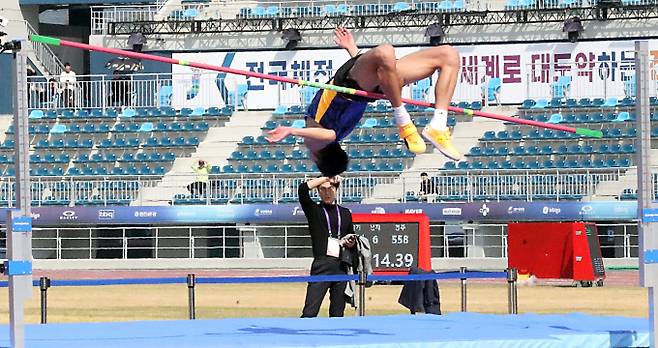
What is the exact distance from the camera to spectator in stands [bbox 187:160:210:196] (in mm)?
29875

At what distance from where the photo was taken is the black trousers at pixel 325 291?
43.9 feet

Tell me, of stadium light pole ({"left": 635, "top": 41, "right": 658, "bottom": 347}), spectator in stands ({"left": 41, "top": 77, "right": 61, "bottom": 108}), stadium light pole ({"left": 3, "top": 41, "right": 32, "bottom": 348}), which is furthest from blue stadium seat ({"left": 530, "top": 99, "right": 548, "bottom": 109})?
stadium light pole ({"left": 3, "top": 41, "right": 32, "bottom": 348})

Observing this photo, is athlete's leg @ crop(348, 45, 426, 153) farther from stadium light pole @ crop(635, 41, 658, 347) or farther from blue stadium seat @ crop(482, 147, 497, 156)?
blue stadium seat @ crop(482, 147, 497, 156)

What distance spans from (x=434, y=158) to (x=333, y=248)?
681 inches

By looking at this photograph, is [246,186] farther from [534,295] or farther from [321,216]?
[321,216]

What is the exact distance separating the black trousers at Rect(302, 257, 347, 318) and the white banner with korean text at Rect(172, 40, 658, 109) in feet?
56.7

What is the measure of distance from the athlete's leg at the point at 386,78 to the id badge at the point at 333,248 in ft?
12.5

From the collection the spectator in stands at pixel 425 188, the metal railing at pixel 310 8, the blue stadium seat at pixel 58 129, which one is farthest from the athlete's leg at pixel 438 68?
the blue stadium seat at pixel 58 129

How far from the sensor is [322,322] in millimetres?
11438

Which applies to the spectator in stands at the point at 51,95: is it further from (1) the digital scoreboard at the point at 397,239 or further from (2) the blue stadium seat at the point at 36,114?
(1) the digital scoreboard at the point at 397,239

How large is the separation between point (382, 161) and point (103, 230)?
581cm

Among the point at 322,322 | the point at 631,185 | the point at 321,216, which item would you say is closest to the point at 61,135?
the point at 631,185

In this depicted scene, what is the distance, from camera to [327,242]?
1383 cm

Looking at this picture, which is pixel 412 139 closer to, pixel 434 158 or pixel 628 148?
pixel 628 148
